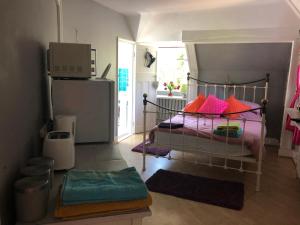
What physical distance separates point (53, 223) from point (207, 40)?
3893 mm

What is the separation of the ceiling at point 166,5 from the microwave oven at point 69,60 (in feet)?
7.12

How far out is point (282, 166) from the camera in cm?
380

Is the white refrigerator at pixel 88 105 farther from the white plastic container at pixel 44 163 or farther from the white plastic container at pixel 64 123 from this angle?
the white plastic container at pixel 44 163

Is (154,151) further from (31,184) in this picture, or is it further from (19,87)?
(31,184)

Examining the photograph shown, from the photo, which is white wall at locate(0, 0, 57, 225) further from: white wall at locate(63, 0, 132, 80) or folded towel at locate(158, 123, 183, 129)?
folded towel at locate(158, 123, 183, 129)

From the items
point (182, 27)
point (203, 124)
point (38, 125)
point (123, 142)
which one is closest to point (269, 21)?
point (182, 27)

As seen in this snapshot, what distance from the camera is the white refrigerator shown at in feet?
6.41

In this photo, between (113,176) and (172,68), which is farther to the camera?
(172,68)

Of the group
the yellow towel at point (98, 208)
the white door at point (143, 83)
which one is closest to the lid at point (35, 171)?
the yellow towel at point (98, 208)

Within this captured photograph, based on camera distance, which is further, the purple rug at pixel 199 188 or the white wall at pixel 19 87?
the purple rug at pixel 199 188

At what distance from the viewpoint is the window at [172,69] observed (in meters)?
5.87

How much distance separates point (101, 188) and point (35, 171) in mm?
335

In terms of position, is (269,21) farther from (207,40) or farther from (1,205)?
(1,205)

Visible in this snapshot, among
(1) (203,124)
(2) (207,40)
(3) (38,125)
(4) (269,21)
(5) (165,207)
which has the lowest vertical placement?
(5) (165,207)
